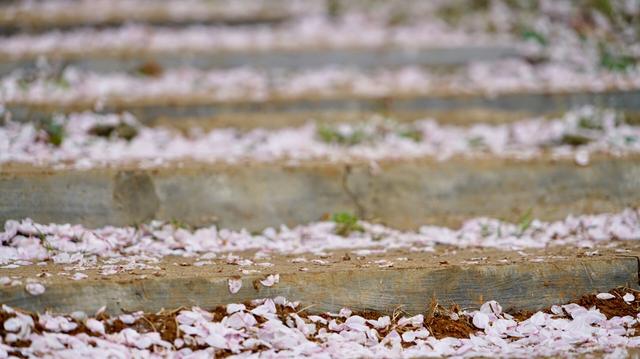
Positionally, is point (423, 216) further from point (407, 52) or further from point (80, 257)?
point (407, 52)

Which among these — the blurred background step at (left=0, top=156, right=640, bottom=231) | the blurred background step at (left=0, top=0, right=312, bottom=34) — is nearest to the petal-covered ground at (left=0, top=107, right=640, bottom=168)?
the blurred background step at (left=0, top=156, right=640, bottom=231)

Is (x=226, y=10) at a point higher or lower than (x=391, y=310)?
higher

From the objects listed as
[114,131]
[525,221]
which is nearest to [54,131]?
[114,131]

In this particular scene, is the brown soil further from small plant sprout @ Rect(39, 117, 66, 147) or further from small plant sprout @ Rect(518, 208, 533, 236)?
small plant sprout @ Rect(39, 117, 66, 147)

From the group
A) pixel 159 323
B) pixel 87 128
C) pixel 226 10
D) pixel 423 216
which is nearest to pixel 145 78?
pixel 87 128

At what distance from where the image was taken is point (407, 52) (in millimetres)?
5445

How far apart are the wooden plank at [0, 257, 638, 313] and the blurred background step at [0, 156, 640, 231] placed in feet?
2.54

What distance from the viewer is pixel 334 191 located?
3.56m

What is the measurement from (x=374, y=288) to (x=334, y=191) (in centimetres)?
94

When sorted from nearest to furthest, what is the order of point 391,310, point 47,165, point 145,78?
point 391,310
point 47,165
point 145,78

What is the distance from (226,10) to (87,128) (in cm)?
262

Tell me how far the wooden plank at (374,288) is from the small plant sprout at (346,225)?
0.70 m

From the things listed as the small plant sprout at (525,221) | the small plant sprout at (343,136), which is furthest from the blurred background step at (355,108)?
the small plant sprout at (525,221)

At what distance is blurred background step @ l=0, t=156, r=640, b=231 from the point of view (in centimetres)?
329
